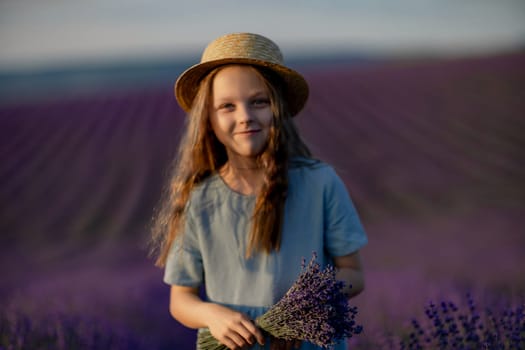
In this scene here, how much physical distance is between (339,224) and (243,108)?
477 millimetres

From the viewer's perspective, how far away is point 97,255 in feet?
22.8

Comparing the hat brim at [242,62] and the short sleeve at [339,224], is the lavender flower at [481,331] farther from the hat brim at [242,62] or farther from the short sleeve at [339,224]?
the hat brim at [242,62]

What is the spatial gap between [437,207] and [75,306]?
5.64 metres

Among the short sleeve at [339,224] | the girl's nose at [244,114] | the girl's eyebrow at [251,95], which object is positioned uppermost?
the girl's eyebrow at [251,95]

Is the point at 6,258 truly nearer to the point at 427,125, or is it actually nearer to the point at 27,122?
the point at 27,122

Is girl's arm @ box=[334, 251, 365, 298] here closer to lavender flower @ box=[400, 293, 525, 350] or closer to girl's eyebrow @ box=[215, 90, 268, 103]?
lavender flower @ box=[400, 293, 525, 350]

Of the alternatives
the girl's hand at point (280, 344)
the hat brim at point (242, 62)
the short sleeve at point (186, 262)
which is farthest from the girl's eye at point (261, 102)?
the girl's hand at point (280, 344)

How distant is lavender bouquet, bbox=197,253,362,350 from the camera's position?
143 centimetres

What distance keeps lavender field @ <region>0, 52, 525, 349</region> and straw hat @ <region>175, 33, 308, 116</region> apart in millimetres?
838

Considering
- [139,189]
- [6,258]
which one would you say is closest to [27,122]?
[139,189]

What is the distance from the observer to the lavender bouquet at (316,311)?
56.1 inches

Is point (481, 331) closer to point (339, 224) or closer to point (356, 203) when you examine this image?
point (339, 224)

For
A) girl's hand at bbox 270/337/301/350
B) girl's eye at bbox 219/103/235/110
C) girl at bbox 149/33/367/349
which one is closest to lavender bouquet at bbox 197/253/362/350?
girl's hand at bbox 270/337/301/350

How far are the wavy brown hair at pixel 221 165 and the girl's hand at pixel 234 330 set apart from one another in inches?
8.5
